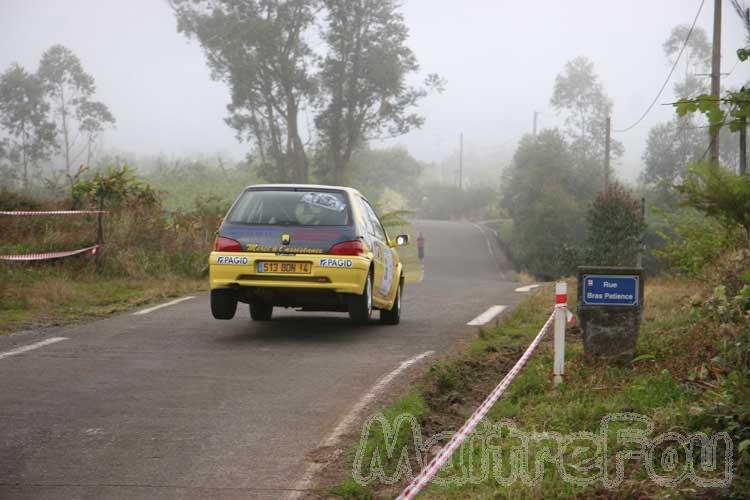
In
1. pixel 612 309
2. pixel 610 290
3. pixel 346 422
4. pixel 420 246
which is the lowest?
pixel 420 246

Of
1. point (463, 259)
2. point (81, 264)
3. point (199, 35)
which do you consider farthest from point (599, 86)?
point (81, 264)

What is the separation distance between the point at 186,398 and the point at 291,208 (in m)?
3.76

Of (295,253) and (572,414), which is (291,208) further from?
(572,414)

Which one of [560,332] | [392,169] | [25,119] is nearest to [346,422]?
[560,332]

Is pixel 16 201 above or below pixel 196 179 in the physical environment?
below

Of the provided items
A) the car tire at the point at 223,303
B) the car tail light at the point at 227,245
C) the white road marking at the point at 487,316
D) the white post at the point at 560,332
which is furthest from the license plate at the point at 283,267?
the white post at the point at 560,332

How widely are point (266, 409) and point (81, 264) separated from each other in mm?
12565

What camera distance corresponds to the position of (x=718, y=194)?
8.61 m

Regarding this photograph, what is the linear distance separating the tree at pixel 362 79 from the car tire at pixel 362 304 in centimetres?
4630

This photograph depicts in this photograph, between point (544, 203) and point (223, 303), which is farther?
point (544, 203)

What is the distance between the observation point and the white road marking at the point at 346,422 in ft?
18.0

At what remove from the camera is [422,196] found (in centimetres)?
12588

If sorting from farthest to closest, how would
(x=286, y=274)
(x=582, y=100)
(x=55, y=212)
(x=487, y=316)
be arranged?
(x=582, y=100) → (x=55, y=212) → (x=487, y=316) → (x=286, y=274)

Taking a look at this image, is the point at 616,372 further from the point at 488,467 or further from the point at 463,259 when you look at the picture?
the point at 463,259
